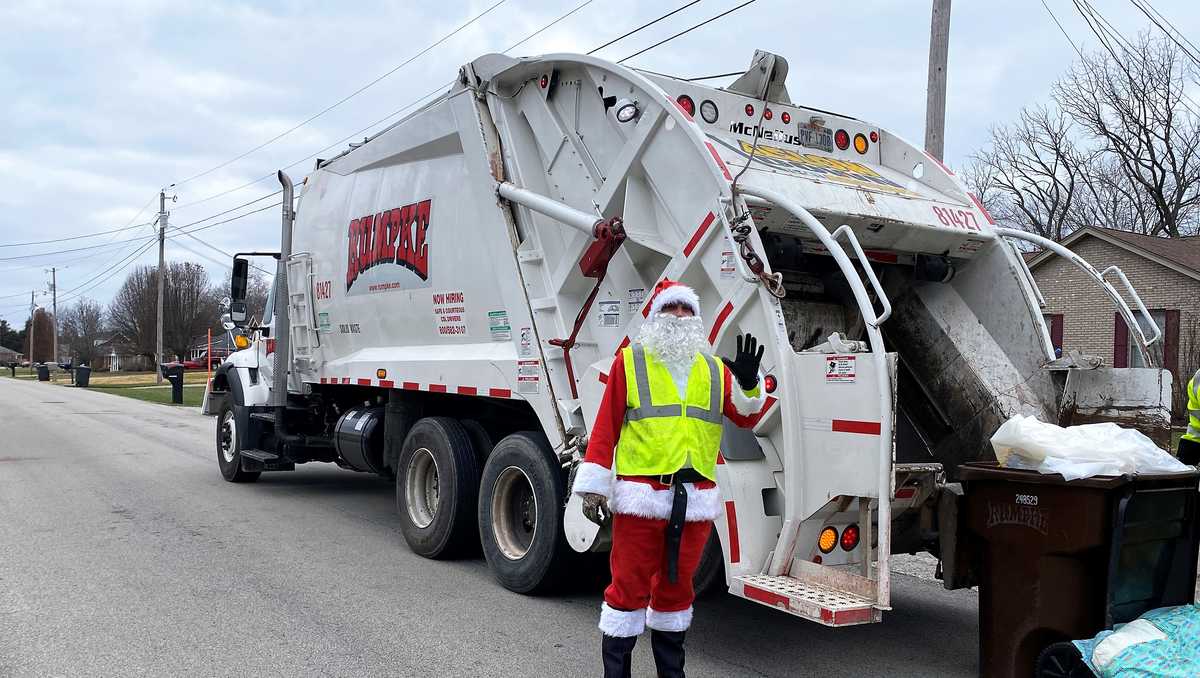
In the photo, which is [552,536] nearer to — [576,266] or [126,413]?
[576,266]

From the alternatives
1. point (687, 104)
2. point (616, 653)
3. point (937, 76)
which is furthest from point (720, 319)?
point (937, 76)

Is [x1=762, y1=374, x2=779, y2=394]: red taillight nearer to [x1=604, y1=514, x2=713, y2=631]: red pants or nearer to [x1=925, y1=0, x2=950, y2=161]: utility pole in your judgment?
[x1=604, y1=514, x2=713, y2=631]: red pants

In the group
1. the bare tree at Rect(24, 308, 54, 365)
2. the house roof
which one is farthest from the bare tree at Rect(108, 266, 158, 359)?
the house roof

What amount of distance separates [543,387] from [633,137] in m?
1.49

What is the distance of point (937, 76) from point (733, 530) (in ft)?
22.5

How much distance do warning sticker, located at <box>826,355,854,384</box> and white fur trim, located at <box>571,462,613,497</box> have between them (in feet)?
3.25

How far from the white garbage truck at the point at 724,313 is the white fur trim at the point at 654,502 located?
441 millimetres

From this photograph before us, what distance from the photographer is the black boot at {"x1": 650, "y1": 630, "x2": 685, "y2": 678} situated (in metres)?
3.94

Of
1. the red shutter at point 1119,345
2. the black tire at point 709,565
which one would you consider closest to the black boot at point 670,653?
the black tire at point 709,565

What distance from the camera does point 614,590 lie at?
393 cm

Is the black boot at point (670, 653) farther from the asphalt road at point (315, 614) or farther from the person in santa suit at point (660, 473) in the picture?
the asphalt road at point (315, 614)

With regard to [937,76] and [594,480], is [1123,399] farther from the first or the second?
[937,76]

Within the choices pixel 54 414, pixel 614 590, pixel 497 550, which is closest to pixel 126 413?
pixel 54 414

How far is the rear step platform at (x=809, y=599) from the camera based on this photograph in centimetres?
377
